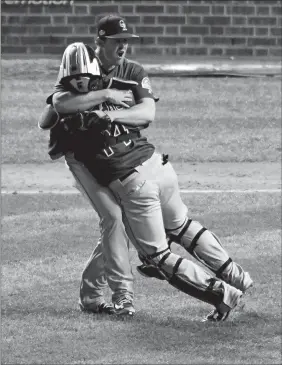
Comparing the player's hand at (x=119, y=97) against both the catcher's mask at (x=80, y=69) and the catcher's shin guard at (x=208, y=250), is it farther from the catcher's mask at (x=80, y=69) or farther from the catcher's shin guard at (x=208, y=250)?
the catcher's shin guard at (x=208, y=250)

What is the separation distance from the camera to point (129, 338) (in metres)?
7.24

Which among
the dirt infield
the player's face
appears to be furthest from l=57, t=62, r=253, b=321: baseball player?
the dirt infield

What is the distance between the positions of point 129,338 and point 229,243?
3131 mm

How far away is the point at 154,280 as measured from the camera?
9016 mm

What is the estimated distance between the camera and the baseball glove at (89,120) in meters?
7.23

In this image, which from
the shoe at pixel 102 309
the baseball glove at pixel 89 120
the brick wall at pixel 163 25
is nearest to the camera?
the baseball glove at pixel 89 120

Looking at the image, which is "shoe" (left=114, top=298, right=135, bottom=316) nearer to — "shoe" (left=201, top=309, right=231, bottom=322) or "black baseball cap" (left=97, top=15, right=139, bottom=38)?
"shoe" (left=201, top=309, right=231, bottom=322)

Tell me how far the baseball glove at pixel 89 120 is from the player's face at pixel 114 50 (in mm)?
346

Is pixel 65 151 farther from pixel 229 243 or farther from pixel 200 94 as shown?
pixel 200 94

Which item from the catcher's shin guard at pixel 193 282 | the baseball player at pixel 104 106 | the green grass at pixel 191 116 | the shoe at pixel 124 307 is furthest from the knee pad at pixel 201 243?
the green grass at pixel 191 116

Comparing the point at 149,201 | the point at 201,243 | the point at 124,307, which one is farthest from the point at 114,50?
the point at 124,307

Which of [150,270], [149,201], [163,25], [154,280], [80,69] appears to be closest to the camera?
[80,69]

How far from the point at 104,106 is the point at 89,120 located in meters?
0.28

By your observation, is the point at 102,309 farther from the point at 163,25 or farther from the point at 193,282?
the point at 163,25
